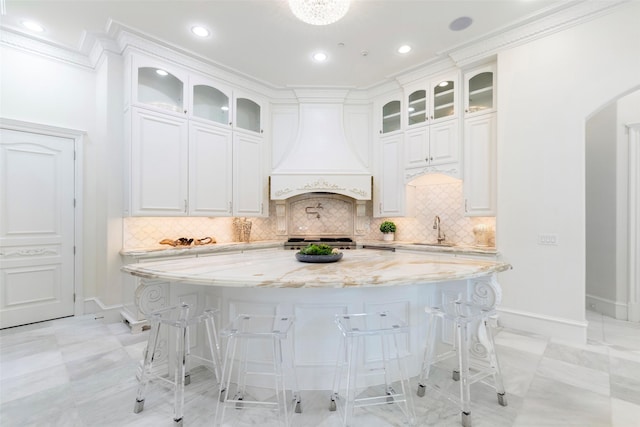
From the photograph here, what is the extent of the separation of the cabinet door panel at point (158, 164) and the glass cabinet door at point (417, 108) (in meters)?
3.16

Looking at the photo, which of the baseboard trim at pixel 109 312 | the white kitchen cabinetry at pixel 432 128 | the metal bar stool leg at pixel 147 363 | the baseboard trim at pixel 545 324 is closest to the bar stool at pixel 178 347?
the metal bar stool leg at pixel 147 363

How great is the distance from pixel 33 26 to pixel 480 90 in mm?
5213

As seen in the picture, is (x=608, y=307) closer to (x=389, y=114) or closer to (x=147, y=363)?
(x=389, y=114)

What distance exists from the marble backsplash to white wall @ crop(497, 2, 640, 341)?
0.64 metres

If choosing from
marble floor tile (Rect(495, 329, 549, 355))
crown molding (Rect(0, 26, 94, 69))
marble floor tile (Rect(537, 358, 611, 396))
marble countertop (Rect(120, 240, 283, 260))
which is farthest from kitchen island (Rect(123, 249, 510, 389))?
crown molding (Rect(0, 26, 94, 69))

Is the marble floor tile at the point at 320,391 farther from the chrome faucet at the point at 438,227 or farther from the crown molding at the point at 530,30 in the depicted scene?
the crown molding at the point at 530,30

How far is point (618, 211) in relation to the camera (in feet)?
11.7

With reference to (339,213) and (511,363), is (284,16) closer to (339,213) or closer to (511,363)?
(339,213)

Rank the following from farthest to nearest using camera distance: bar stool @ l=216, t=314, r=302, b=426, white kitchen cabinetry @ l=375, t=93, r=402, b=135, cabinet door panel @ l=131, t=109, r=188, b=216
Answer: white kitchen cabinetry @ l=375, t=93, r=402, b=135 → cabinet door panel @ l=131, t=109, r=188, b=216 → bar stool @ l=216, t=314, r=302, b=426

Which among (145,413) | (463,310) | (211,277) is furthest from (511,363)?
→ (145,413)

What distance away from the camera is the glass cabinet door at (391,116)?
460cm

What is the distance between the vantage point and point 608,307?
3662mm

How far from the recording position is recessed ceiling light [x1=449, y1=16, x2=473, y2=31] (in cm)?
313

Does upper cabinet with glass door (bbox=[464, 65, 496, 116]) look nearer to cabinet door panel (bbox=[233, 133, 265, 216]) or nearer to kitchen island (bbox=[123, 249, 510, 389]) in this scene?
kitchen island (bbox=[123, 249, 510, 389])
